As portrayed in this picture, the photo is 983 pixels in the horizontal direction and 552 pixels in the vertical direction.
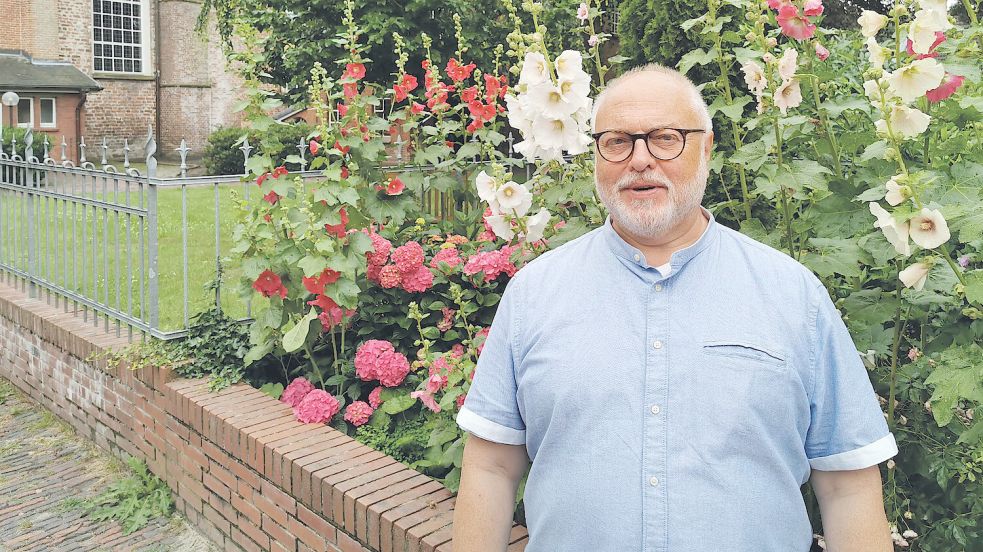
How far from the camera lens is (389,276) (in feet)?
12.2

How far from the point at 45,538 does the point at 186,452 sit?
680 mm

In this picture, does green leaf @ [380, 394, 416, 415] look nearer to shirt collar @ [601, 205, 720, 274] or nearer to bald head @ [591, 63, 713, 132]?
shirt collar @ [601, 205, 720, 274]

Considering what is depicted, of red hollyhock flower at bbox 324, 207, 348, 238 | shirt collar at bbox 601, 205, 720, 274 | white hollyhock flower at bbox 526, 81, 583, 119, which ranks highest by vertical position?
white hollyhock flower at bbox 526, 81, 583, 119

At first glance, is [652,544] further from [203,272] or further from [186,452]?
[203,272]

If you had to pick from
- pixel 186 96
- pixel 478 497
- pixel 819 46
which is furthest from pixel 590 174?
pixel 186 96

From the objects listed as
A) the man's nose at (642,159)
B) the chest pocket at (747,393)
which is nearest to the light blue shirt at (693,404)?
the chest pocket at (747,393)

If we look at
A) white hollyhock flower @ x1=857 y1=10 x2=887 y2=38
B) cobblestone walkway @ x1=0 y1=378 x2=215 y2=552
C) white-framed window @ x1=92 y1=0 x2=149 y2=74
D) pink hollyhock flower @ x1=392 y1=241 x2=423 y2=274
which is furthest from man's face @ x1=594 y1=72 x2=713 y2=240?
white-framed window @ x1=92 y1=0 x2=149 y2=74

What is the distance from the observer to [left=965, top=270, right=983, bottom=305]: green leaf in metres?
1.88

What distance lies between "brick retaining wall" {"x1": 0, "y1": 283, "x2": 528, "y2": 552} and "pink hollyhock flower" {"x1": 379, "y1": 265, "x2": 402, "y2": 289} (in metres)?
0.65

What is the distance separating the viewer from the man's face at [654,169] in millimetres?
1775

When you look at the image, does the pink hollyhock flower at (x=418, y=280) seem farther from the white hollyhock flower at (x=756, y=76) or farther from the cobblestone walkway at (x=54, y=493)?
the white hollyhock flower at (x=756, y=76)

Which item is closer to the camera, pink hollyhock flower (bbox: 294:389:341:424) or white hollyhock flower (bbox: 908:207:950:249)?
white hollyhock flower (bbox: 908:207:950:249)

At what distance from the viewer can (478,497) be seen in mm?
1914

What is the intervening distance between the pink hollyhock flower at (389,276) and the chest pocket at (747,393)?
7.15ft
